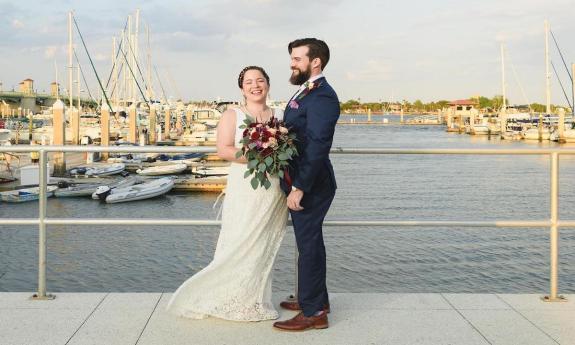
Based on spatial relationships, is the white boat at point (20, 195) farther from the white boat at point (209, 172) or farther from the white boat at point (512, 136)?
the white boat at point (512, 136)

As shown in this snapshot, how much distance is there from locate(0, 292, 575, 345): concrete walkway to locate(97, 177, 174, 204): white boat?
28930 millimetres

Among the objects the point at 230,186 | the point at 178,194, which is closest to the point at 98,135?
the point at 178,194

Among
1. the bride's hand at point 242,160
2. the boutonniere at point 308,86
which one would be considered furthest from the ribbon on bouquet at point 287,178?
the boutonniere at point 308,86

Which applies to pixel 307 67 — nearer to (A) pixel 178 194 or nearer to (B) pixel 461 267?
(B) pixel 461 267

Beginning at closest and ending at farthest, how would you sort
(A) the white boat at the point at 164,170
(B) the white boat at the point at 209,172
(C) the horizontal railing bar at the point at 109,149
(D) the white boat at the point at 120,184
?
1. (C) the horizontal railing bar at the point at 109,149
2. (D) the white boat at the point at 120,184
3. (B) the white boat at the point at 209,172
4. (A) the white boat at the point at 164,170

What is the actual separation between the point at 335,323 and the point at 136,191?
30734 mm

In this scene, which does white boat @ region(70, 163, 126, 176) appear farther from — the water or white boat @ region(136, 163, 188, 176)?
the water

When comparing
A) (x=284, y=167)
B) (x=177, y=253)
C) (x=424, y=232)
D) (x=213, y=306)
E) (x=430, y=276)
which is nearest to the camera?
(x=284, y=167)

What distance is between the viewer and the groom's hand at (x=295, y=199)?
438 cm

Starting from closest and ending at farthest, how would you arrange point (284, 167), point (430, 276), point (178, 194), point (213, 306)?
1. point (284, 167)
2. point (213, 306)
3. point (430, 276)
4. point (178, 194)

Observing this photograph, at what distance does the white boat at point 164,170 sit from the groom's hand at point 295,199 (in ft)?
124

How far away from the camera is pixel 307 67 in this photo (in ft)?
14.3

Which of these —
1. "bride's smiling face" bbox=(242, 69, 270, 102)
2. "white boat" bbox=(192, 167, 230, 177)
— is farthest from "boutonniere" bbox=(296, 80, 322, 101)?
"white boat" bbox=(192, 167, 230, 177)

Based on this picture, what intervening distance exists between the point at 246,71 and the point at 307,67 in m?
0.42
